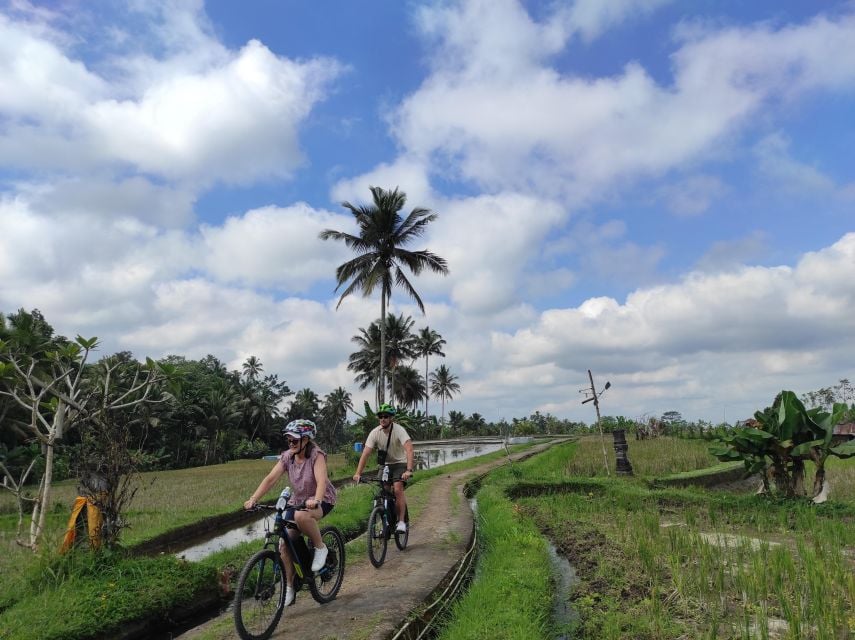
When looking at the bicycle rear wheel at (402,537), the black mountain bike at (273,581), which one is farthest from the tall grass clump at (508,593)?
the black mountain bike at (273,581)

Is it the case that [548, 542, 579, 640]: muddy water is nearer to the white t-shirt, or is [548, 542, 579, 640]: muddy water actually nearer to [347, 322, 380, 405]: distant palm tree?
the white t-shirt

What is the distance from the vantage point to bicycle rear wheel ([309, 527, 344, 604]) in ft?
18.5

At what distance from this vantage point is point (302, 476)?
5398mm

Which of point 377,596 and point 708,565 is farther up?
point 377,596

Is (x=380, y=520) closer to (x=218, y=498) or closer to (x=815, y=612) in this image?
(x=815, y=612)

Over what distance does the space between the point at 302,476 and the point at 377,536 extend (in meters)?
2.12

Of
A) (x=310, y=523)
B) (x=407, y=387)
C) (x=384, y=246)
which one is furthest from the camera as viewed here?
(x=407, y=387)

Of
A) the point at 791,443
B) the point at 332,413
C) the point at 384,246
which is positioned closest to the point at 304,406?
the point at 332,413

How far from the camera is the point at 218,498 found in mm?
17922

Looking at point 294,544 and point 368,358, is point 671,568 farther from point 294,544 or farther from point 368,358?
point 368,358

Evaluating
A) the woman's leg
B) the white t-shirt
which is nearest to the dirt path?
the woman's leg

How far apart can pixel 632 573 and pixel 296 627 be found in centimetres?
398

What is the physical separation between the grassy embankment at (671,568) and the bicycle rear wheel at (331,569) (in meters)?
1.23

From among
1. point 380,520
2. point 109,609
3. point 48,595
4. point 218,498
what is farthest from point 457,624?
point 218,498
